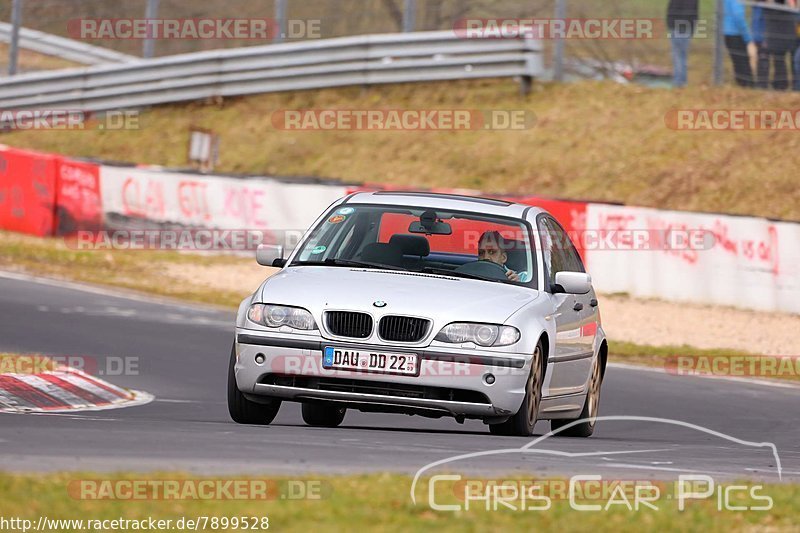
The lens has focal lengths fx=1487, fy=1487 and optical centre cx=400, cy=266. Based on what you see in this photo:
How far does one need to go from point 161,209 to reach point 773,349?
10.5 meters

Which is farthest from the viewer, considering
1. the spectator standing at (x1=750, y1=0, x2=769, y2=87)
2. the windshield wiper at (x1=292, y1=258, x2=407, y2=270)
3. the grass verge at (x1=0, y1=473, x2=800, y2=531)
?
the spectator standing at (x1=750, y1=0, x2=769, y2=87)

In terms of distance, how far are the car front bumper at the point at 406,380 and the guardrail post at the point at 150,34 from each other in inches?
851

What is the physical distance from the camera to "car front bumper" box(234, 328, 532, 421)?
8.18 meters

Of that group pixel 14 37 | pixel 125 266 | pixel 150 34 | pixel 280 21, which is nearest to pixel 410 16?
pixel 280 21

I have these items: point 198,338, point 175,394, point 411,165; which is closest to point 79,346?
point 198,338

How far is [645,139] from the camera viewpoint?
25375 mm

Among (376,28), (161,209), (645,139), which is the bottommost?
(161,209)

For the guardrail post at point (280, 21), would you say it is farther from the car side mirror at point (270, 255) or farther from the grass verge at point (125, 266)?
the car side mirror at point (270, 255)

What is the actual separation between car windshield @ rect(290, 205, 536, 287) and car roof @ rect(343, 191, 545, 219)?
46 millimetres

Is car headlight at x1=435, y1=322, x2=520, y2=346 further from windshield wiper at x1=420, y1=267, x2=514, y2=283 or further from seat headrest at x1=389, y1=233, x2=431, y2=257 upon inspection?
seat headrest at x1=389, y1=233, x2=431, y2=257

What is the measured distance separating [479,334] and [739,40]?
54.8ft

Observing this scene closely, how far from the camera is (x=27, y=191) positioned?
78.4 ft

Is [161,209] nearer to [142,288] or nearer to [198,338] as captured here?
[142,288]

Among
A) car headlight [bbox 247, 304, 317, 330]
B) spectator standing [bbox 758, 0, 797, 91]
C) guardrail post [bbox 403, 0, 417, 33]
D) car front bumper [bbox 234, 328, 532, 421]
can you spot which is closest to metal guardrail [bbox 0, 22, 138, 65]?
guardrail post [bbox 403, 0, 417, 33]
